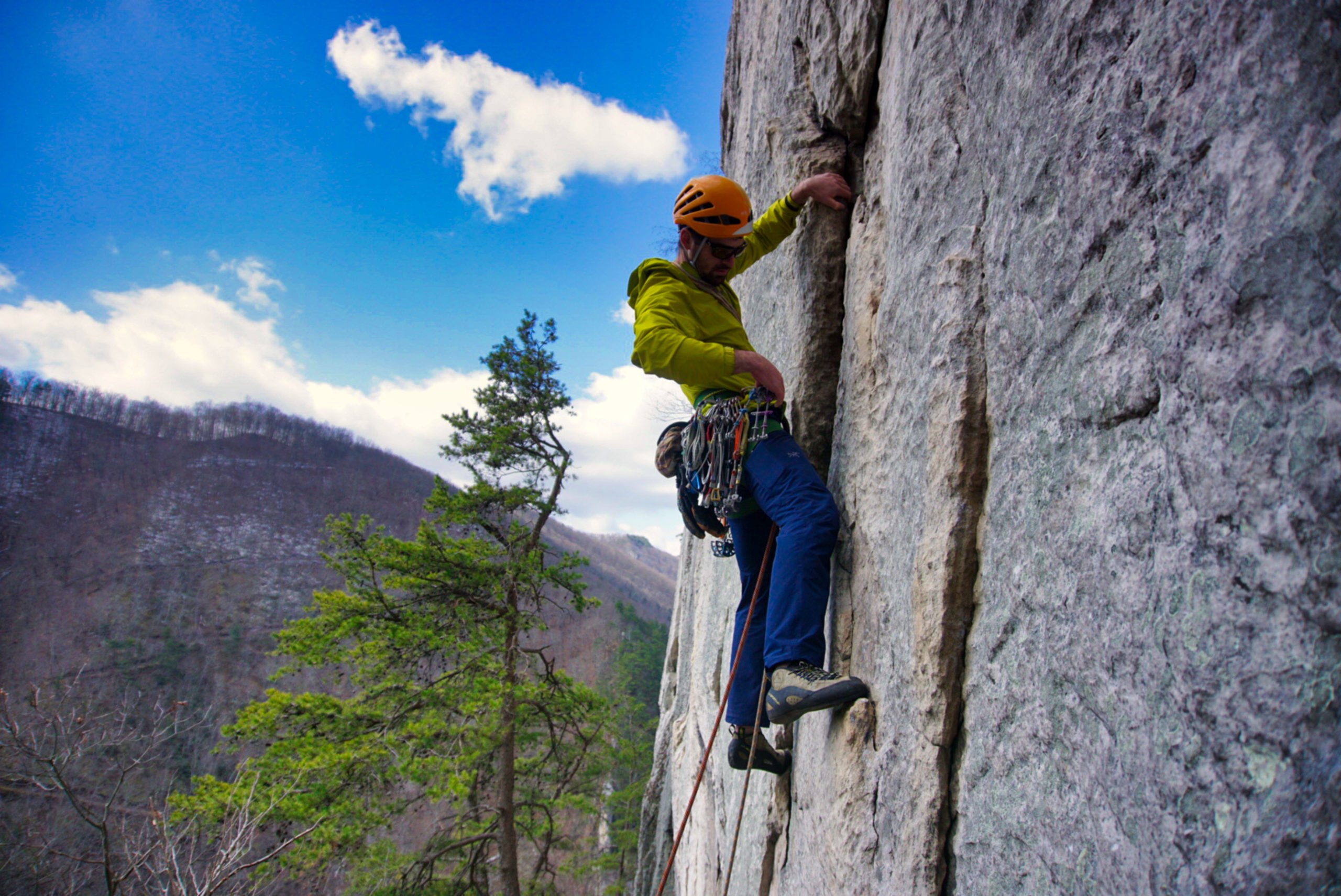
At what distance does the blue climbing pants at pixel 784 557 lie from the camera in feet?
6.43

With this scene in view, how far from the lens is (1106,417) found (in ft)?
3.63

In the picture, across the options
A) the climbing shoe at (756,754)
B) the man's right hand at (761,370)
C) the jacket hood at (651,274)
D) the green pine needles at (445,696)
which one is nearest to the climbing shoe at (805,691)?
the climbing shoe at (756,754)

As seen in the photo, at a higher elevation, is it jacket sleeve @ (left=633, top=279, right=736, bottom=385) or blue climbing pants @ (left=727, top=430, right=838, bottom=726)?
jacket sleeve @ (left=633, top=279, right=736, bottom=385)

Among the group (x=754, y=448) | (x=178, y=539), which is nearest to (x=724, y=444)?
(x=754, y=448)

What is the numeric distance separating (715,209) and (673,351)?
78cm

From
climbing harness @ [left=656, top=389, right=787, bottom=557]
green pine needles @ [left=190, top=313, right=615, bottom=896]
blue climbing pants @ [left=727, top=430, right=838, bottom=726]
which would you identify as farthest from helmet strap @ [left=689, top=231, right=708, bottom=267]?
green pine needles @ [left=190, top=313, right=615, bottom=896]

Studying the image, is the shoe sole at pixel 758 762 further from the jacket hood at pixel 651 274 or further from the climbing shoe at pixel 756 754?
the jacket hood at pixel 651 274

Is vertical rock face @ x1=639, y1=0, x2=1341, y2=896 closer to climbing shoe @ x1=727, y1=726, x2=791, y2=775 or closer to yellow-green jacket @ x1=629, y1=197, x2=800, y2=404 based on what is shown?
climbing shoe @ x1=727, y1=726, x2=791, y2=775

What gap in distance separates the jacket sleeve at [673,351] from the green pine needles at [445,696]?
6.86m

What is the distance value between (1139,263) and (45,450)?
88.3 metres

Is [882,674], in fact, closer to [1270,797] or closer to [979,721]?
[979,721]

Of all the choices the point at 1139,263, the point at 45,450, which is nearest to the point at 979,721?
the point at 1139,263

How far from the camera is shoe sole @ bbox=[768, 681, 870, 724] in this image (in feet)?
6.00

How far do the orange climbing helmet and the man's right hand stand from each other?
0.65 m
